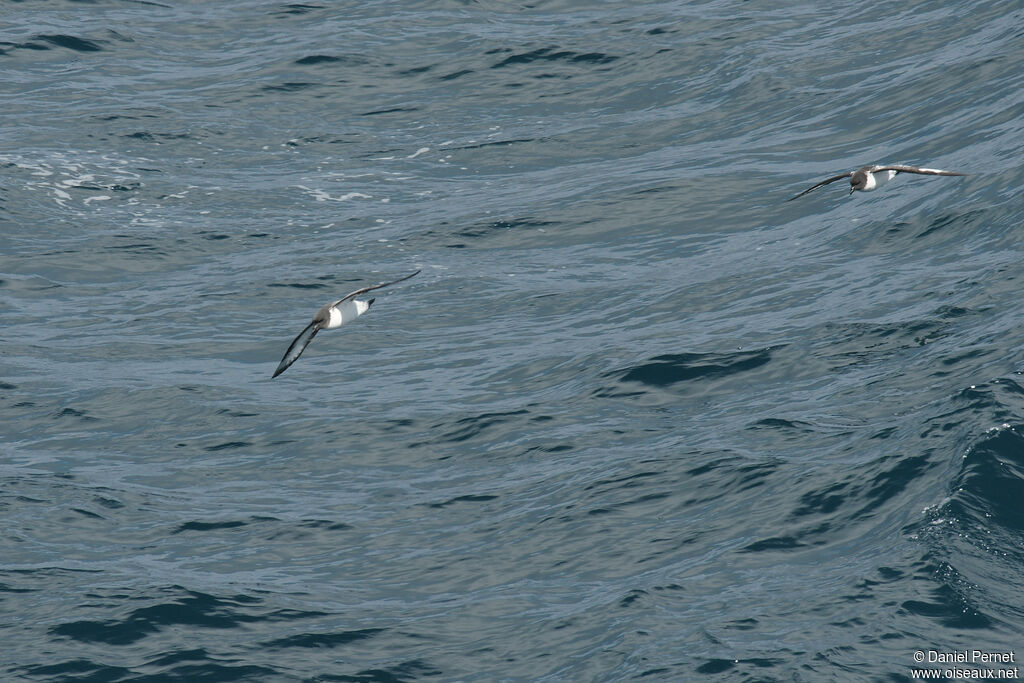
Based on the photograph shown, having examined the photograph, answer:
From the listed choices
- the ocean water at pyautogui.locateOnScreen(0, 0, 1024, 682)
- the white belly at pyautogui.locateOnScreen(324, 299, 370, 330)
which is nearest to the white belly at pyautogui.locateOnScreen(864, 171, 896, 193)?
the ocean water at pyautogui.locateOnScreen(0, 0, 1024, 682)

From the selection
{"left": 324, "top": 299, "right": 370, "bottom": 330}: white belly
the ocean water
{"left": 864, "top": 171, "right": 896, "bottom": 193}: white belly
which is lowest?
the ocean water

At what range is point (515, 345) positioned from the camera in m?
28.0

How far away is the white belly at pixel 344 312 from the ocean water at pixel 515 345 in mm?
4182

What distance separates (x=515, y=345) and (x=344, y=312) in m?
9.71

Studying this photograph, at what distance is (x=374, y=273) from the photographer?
31156 mm

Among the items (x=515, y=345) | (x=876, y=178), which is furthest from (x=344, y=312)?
(x=515, y=345)

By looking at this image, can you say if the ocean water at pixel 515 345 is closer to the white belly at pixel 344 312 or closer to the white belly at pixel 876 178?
the white belly at pixel 876 178

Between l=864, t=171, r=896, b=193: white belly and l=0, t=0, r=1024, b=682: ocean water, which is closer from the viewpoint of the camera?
l=0, t=0, r=1024, b=682: ocean water

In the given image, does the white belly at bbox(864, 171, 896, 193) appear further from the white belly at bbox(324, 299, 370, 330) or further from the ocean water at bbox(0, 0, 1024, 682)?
the white belly at bbox(324, 299, 370, 330)

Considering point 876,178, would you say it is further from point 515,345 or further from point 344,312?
point 344,312

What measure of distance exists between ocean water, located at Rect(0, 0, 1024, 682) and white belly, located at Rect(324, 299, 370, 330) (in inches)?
165

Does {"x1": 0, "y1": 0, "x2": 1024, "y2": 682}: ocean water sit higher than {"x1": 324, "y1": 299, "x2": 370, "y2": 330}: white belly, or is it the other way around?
{"x1": 324, "y1": 299, "x2": 370, "y2": 330}: white belly

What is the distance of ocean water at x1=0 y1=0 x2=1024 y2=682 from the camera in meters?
18.4

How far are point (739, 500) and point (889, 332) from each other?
5.70 meters
